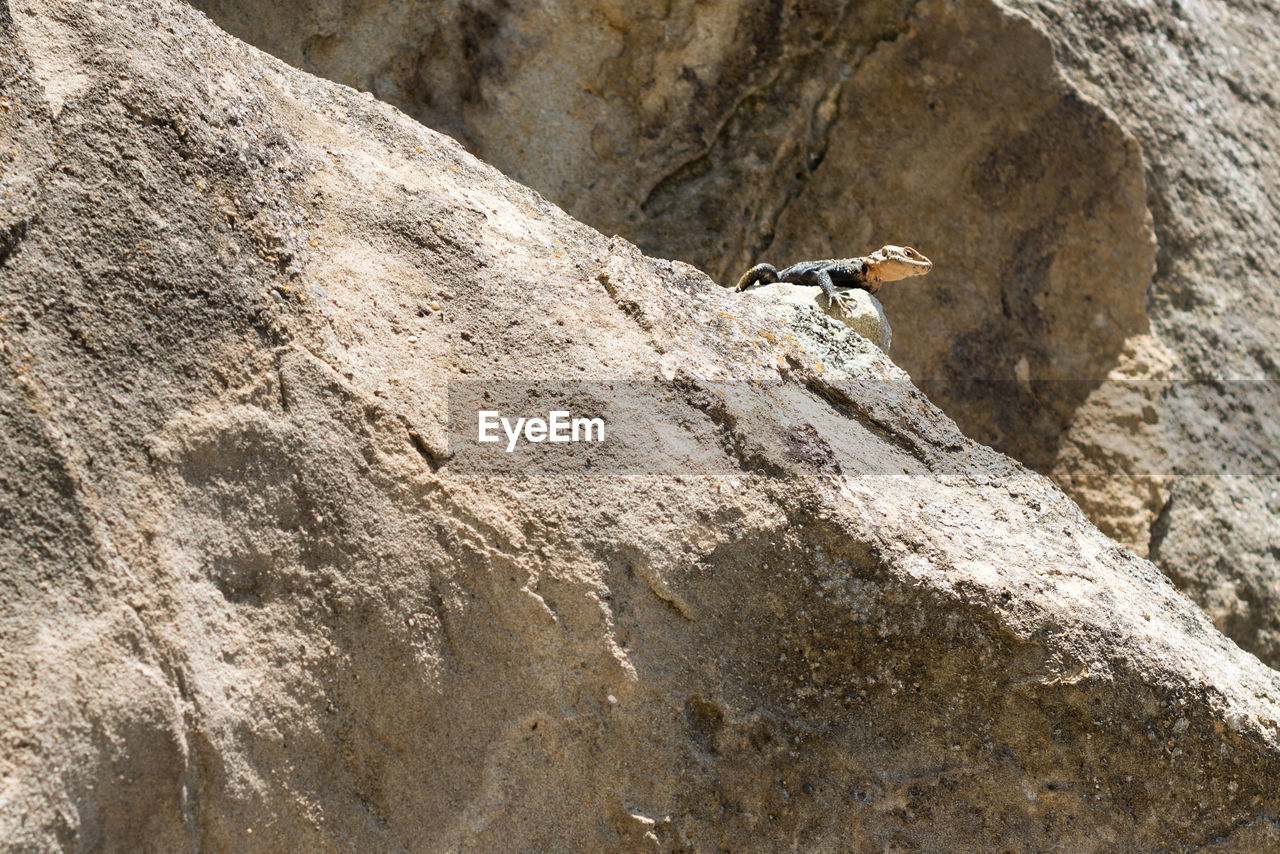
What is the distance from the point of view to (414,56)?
5.46 metres

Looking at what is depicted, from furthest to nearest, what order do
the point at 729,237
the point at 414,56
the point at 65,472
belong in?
the point at 729,237 < the point at 414,56 < the point at 65,472

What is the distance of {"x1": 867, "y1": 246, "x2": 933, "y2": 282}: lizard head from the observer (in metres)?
4.87

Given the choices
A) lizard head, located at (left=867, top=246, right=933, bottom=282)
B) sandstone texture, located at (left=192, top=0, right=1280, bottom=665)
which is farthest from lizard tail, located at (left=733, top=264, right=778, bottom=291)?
sandstone texture, located at (left=192, top=0, right=1280, bottom=665)

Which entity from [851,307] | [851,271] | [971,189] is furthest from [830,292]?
[971,189]

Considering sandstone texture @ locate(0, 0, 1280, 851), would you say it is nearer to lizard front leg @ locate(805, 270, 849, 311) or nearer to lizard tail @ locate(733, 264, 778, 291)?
lizard front leg @ locate(805, 270, 849, 311)

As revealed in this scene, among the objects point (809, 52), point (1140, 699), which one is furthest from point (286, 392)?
point (809, 52)

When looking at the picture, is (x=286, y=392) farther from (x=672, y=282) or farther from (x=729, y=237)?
(x=729, y=237)

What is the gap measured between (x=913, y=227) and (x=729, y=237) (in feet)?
3.37

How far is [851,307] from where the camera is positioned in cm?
412
